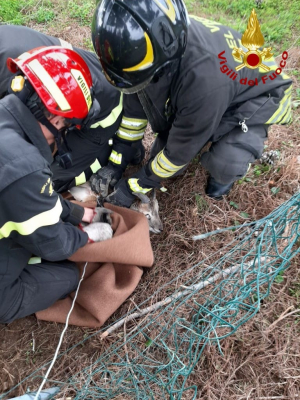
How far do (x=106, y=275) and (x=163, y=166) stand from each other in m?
0.98

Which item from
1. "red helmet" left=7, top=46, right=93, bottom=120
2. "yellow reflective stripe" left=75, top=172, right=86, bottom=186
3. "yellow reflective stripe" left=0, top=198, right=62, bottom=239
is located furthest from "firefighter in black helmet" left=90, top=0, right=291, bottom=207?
"yellow reflective stripe" left=0, top=198, right=62, bottom=239

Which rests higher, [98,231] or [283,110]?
[283,110]

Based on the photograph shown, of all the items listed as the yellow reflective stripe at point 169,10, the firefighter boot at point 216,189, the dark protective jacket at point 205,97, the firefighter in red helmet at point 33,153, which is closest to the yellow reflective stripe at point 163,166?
the dark protective jacket at point 205,97

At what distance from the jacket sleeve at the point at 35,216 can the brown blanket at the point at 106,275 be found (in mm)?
396

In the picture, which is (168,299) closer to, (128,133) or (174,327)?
(174,327)

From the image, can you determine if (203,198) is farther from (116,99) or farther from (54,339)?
(54,339)

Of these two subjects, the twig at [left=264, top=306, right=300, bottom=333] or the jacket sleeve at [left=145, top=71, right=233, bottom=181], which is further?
the twig at [left=264, top=306, right=300, bottom=333]

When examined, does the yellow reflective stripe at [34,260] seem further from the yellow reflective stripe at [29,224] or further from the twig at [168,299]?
the twig at [168,299]

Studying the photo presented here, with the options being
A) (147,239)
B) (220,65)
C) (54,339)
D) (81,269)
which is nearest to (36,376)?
(54,339)

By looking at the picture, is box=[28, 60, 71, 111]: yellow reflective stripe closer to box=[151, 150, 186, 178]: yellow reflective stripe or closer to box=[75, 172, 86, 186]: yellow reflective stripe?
box=[151, 150, 186, 178]: yellow reflective stripe

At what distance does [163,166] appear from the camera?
262 centimetres

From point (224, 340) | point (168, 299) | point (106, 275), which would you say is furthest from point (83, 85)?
point (224, 340)

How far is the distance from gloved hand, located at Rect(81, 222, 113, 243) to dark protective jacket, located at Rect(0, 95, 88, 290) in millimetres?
416

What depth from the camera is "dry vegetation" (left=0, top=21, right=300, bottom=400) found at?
221 cm
